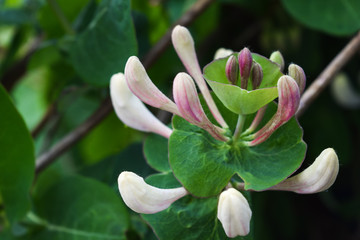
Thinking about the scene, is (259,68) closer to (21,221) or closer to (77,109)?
(21,221)

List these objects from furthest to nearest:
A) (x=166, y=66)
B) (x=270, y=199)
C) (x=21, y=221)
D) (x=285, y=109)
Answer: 1. (x=270, y=199)
2. (x=166, y=66)
3. (x=21, y=221)
4. (x=285, y=109)

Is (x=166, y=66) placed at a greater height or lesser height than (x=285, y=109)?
lesser

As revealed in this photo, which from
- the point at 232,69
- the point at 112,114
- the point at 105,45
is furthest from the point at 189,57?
the point at 112,114

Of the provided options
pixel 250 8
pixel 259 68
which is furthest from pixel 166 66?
pixel 259 68

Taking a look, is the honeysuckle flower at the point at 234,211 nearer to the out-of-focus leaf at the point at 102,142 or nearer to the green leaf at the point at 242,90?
the green leaf at the point at 242,90

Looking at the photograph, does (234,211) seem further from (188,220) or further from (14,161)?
(14,161)

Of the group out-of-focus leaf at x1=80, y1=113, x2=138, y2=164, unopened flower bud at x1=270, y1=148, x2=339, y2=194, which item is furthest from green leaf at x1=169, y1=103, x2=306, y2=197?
out-of-focus leaf at x1=80, y1=113, x2=138, y2=164
